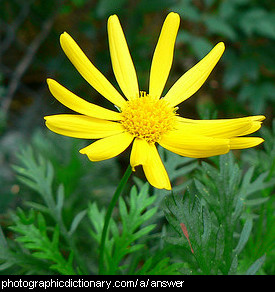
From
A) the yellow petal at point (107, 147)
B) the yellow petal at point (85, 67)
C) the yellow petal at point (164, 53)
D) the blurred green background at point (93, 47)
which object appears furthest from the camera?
the blurred green background at point (93, 47)

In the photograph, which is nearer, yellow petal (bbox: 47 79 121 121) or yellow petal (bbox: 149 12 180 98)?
yellow petal (bbox: 47 79 121 121)

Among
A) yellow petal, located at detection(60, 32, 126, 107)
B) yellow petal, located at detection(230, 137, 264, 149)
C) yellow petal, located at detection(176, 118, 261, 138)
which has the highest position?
yellow petal, located at detection(60, 32, 126, 107)

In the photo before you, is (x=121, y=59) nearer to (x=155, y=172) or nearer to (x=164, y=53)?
(x=164, y=53)

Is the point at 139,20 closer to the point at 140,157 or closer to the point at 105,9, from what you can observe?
the point at 105,9

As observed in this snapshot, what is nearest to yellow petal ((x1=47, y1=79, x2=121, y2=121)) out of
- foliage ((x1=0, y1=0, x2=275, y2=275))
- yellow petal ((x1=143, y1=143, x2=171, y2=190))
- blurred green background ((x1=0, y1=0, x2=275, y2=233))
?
yellow petal ((x1=143, y1=143, x2=171, y2=190))

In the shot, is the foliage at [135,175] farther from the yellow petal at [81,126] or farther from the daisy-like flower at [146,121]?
the yellow petal at [81,126]

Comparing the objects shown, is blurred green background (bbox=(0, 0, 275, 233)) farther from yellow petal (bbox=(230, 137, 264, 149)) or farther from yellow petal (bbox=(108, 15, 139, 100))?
yellow petal (bbox=(230, 137, 264, 149))

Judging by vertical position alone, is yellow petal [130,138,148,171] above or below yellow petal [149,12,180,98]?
below

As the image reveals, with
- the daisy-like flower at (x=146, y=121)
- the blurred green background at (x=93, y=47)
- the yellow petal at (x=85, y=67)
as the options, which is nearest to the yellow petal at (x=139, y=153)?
the daisy-like flower at (x=146, y=121)
